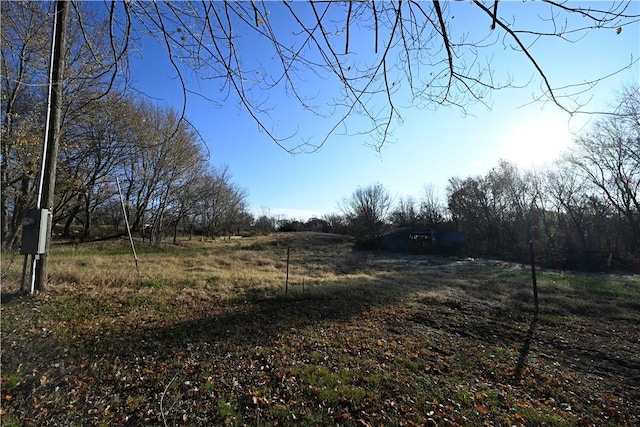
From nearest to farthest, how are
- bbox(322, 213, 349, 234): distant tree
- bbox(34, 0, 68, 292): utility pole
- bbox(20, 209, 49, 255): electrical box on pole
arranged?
bbox(20, 209, 49, 255): electrical box on pole → bbox(34, 0, 68, 292): utility pole → bbox(322, 213, 349, 234): distant tree

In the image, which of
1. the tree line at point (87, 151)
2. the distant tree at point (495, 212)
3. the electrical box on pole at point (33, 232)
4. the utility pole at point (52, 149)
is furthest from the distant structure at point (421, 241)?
the electrical box on pole at point (33, 232)

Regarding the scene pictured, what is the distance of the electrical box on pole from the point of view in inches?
214

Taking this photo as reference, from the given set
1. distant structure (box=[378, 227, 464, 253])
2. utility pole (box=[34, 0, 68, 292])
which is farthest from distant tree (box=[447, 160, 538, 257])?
utility pole (box=[34, 0, 68, 292])

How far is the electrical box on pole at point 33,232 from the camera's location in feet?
17.9

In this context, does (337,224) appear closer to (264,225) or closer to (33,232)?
(264,225)

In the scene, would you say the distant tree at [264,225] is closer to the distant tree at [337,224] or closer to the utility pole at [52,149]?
the distant tree at [337,224]

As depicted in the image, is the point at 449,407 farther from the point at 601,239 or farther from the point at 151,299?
the point at 601,239

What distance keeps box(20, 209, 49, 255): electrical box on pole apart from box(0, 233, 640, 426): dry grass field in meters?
0.39

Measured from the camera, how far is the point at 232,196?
44.7 m

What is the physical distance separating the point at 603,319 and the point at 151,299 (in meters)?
12.7

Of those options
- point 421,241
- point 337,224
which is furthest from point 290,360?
point 337,224

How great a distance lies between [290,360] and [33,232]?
17.2 ft

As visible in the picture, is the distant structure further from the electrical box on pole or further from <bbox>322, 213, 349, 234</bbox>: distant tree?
the electrical box on pole

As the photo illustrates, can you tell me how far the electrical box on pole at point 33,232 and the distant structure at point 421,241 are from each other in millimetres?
30913
